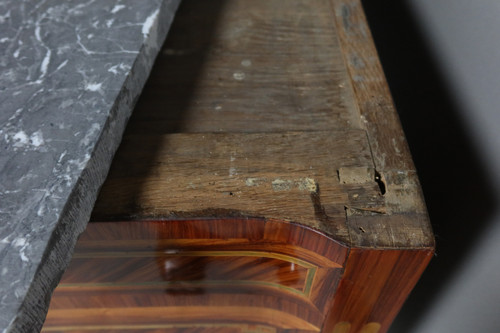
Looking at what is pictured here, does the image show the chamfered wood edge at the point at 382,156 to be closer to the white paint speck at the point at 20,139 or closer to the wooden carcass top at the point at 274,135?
the wooden carcass top at the point at 274,135

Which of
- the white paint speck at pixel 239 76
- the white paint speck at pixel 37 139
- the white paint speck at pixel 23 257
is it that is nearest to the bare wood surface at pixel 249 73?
the white paint speck at pixel 239 76

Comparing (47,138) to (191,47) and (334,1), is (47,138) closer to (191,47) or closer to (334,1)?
(191,47)

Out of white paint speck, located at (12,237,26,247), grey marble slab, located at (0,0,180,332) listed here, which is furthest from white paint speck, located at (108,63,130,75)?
white paint speck, located at (12,237,26,247)

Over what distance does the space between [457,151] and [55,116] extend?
0.49 m

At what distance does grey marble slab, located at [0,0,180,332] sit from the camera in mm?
383

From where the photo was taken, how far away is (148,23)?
1.89ft

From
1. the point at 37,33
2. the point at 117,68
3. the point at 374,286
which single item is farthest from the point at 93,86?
the point at 374,286

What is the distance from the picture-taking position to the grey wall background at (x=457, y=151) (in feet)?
1.74

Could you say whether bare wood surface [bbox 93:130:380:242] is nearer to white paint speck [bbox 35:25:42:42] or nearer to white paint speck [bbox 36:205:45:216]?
white paint speck [bbox 36:205:45:216]

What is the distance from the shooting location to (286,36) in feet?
2.20

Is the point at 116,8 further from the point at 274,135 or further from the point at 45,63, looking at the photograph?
the point at 274,135

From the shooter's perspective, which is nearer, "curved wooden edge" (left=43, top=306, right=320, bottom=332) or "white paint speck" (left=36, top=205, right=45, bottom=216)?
"white paint speck" (left=36, top=205, right=45, bottom=216)

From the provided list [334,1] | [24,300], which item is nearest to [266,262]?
[24,300]

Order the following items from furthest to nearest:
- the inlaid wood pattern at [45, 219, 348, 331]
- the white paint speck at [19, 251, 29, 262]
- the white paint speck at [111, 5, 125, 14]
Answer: the white paint speck at [111, 5, 125, 14]
the inlaid wood pattern at [45, 219, 348, 331]
the white paint speck at [19, 251, 29, 262]
